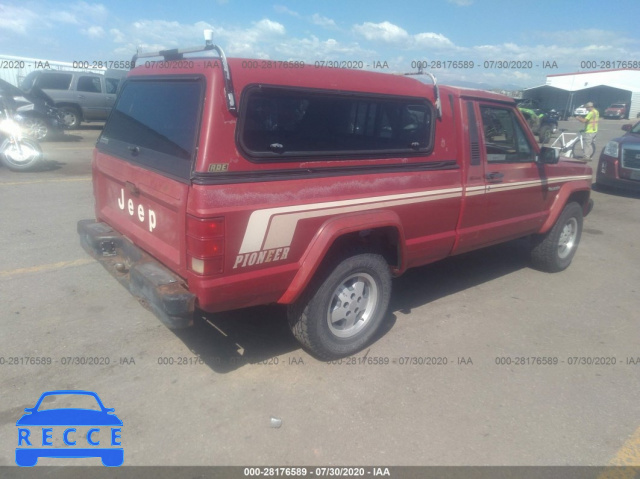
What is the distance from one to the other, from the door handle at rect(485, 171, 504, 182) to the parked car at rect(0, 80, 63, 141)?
11267mm

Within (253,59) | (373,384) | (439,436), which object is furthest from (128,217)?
(439,436)

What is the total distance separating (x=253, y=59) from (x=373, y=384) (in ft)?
7.55

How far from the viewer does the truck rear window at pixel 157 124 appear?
3.05m

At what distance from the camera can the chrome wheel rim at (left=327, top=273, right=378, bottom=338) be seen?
3.75m

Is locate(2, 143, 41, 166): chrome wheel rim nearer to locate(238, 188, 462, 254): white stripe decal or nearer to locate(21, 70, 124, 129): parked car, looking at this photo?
locate(21, 70, 124, 129): parked car

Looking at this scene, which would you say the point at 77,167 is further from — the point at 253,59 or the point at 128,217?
the point at 253,59

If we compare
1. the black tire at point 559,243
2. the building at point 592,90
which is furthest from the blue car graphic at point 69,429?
the building at point 592,90

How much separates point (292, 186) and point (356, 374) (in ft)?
4.73

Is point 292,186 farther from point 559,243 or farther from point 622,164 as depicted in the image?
point 622,164

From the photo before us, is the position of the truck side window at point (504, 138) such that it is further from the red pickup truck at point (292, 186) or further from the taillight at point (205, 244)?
the taillight at point (205, 244)

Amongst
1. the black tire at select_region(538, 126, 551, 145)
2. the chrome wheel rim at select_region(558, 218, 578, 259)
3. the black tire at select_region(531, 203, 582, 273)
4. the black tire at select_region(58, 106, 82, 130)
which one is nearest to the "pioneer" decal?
the black tire at select_region(531, 203, 582, 273)

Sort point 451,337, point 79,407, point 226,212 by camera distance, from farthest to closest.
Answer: point 451,337
point 79,407
point 226,212

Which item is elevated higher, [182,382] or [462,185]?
[462,185]

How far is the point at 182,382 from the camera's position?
3.42 m
